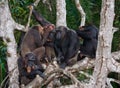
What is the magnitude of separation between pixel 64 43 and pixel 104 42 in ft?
8.76

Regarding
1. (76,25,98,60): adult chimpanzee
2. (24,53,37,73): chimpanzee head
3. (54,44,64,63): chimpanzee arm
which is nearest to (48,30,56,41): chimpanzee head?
(54,44,64,63): chimpanzee arm

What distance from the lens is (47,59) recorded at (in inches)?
245

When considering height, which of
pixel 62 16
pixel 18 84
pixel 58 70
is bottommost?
pixel 18 84

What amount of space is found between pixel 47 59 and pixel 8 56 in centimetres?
67

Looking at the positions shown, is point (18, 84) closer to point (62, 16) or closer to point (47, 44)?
point (47, 44)

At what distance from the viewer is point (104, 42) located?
3.66m

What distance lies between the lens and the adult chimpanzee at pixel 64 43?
6.11 metres

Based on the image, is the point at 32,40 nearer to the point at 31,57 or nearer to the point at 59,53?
the point at 59,53

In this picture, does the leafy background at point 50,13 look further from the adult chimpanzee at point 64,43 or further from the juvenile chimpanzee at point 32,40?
the adult chimpanzee at point 64,43

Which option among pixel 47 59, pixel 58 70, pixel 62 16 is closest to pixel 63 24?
pixel 62 16

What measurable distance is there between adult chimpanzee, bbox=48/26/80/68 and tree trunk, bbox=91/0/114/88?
230 centimetres

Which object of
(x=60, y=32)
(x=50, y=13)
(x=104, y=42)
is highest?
(x=104, y=42)

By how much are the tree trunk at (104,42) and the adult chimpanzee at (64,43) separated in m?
2.30

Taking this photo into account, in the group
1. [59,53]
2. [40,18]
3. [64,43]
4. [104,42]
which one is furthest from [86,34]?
Result: [104,42]
